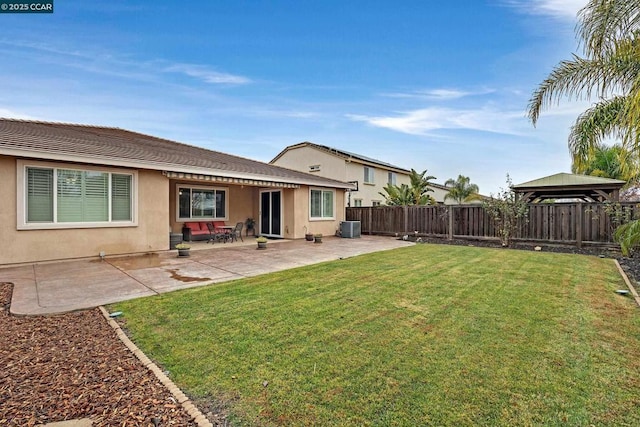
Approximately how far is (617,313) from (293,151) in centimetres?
2735

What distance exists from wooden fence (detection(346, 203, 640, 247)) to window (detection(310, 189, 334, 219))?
11.1 ft

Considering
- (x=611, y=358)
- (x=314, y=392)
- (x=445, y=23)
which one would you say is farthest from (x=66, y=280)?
(x=445, y=23)

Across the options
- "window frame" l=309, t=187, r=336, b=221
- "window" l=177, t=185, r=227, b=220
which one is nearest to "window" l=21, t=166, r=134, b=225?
"window" l=177, t=185, r=227, b=220

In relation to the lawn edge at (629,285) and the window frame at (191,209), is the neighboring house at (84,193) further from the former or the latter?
the lawn edge at (629,285)

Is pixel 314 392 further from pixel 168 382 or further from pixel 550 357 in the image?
pixel 550 357

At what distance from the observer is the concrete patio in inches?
229

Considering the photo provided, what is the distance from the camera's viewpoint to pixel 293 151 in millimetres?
30266

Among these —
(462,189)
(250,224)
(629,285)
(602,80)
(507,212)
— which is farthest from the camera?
(462,189)

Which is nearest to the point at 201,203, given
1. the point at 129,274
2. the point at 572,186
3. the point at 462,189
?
the point at 129,274

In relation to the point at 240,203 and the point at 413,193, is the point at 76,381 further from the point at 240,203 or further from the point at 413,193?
the point at 413,193

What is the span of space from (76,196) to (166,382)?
30.2 ft

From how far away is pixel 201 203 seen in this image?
15.8m

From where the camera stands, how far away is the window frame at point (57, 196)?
8.70m

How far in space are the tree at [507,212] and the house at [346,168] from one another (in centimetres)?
1150
